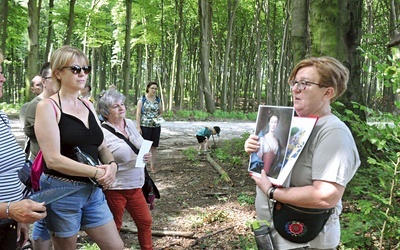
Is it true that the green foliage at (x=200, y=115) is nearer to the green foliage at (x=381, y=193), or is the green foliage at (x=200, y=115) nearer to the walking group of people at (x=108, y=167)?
the walking group of people at (x=108, y=167)

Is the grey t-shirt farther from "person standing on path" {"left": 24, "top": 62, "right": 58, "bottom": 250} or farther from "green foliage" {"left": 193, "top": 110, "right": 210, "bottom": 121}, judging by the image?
"green foliage" {"left": 193, "top": 110, "right": 210, "bottom": 121}

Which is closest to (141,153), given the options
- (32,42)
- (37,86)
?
(37,86)

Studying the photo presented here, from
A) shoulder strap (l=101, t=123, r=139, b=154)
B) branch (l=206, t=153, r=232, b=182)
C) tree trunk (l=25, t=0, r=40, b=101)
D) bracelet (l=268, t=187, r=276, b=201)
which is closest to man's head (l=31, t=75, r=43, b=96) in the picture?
shoulder strap (l=101, t=123, r=139, b=154)

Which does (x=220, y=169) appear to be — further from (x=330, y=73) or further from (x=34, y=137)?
(x=330, y=73)

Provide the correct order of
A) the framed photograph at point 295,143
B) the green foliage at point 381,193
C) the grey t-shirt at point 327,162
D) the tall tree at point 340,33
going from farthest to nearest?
the tall tree at point 340,33 < the green foliage at point 381,193 < the framed photograph at point 295,143 < the grey t-shirt at point 327,162

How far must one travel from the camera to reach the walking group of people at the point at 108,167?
1.95 metres

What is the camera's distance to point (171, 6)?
991 inches

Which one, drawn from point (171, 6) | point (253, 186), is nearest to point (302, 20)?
point (253, 186)

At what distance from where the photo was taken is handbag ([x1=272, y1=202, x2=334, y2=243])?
6.57 feet

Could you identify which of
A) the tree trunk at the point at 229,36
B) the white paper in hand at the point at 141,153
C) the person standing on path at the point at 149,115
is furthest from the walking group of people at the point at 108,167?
the tree trunk at the point at 229,36

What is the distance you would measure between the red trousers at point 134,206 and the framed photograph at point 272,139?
6.82ft

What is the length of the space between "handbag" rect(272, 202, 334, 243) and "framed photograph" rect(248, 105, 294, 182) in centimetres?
21

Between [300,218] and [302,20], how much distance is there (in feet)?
20.6

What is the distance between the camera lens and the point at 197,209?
5977 mm
